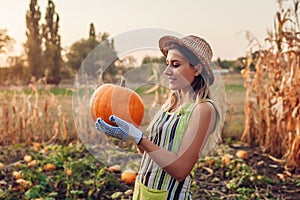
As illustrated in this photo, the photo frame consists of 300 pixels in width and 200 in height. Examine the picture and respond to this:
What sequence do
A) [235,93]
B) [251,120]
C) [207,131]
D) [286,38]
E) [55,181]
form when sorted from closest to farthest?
[207,131], [55,181], [286,38], [251,120], [235,93]

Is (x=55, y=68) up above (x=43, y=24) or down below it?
below

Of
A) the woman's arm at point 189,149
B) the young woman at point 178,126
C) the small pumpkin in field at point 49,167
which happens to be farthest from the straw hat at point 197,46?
the small pumpkin in field at point 49,167

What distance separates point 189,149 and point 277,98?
3.31 m

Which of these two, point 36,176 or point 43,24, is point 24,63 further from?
point 36,176

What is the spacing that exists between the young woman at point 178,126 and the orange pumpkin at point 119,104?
10 centimetres

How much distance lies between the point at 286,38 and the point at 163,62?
289 centimetres

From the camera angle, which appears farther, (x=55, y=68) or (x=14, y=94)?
(x=55, y=68)

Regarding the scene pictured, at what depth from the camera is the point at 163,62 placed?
1.77m

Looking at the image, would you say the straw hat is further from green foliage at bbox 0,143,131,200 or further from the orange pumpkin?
green foliage at bbox 0,143,131,200

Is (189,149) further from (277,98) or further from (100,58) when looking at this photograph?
(277,98)

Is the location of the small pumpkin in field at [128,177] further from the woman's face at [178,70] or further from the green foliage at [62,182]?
the woman's face at [178,70]

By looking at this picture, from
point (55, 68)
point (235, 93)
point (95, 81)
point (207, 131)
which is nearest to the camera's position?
point (207, 131)

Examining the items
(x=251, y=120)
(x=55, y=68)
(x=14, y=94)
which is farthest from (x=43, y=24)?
(x=251, y=120)

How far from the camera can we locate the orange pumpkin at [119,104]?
5.45 feet
